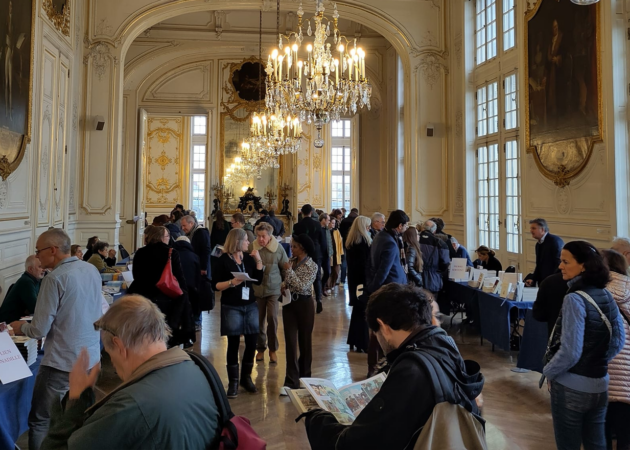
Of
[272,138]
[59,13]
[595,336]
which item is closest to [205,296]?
[595,336]

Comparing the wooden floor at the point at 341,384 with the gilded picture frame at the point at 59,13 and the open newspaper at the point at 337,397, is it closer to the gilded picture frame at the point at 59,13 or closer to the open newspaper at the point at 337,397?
the open newspaper at the point at 337,397

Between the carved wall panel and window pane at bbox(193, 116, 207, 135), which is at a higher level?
window pane at bbox(193, 116, 207, 135)

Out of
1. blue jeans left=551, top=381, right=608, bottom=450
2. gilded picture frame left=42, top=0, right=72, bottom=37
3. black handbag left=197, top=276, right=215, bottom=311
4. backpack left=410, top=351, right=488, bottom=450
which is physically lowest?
blue jeans left=551, top=381, right=608, bottom=450

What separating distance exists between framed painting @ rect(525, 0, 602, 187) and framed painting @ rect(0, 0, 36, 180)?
7.00 meters

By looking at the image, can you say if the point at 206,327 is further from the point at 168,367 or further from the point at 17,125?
the point at 168,367

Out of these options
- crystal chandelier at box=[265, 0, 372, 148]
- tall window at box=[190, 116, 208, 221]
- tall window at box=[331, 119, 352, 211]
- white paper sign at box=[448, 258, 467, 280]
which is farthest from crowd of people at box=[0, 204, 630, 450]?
tall window at box=[190, 116, 208, 221]

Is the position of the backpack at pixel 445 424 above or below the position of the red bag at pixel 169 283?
below

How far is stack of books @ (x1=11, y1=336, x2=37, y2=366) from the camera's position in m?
3.03

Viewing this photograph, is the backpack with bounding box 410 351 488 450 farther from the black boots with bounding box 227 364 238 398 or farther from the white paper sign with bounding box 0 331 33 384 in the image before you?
the black boots with bounding box 227 364 238 398

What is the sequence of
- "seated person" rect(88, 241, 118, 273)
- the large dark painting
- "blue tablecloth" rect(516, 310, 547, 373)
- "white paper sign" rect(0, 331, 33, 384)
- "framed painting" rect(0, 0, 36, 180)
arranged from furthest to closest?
the large dark painting
"seated person" rect(88, 241, 118, 273)
"framed painting" rect(0, 0, 36, 180)
"blue tablecloth" rect(516, 310, 547, 373)
"white paper sign" rect(0, 331, 33, 384)

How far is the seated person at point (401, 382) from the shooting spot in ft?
5.05

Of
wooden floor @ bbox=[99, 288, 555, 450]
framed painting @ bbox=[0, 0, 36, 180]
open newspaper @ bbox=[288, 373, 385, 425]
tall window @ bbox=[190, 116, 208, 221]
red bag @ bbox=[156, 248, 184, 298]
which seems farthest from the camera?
tall window @ bbox=[190, 116, 208, 221]

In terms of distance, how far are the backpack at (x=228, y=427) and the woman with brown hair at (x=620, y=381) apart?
7.34ft

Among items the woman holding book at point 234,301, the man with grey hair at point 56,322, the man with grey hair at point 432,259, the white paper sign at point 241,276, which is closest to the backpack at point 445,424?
the man with grey hair at point 56,322
